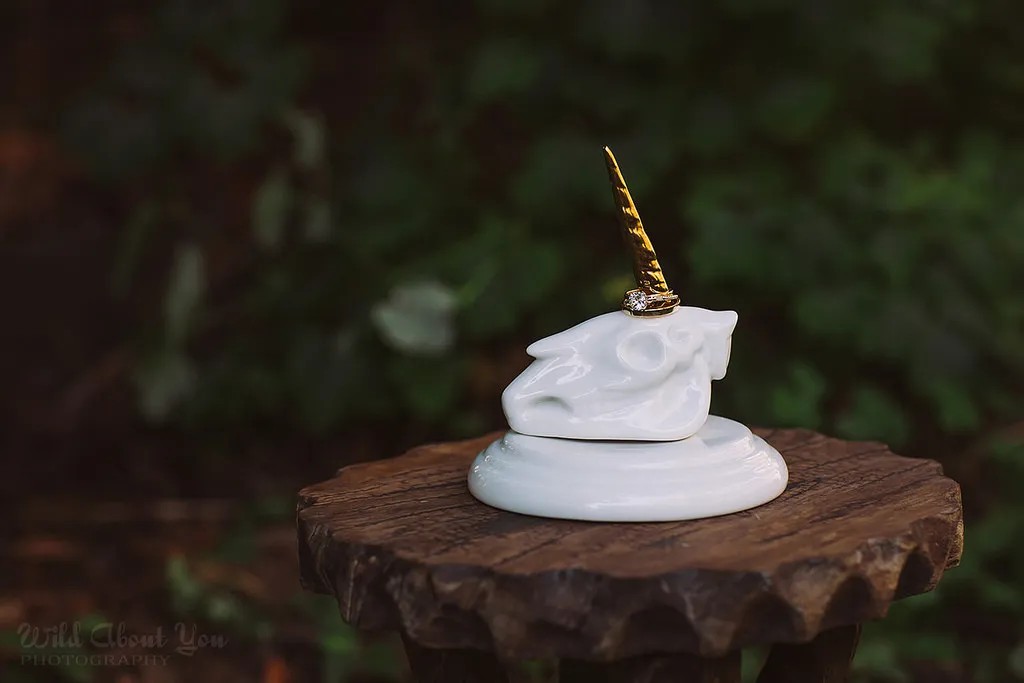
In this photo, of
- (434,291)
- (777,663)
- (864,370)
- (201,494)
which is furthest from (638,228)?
(201,494)

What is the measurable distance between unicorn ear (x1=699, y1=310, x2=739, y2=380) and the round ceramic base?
4.3 inches

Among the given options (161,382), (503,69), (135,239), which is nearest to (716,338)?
(503,69)

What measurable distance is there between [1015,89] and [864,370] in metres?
0.97

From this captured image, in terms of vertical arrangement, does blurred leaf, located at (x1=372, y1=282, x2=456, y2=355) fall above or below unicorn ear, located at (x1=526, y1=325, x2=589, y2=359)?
below

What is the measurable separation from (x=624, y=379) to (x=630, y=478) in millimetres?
146

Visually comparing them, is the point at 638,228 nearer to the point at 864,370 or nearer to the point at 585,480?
the point at 585,480

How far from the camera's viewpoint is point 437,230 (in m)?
3.78

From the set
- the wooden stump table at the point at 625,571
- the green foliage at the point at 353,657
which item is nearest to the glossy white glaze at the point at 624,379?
the wooden stump table at the point at 625,571

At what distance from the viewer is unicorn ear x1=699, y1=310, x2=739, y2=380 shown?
174 cm

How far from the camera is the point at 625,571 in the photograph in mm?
1384

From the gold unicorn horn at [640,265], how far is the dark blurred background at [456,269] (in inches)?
47.6

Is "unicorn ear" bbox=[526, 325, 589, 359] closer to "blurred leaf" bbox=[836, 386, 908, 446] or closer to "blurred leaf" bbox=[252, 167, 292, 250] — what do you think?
"blurred leaf" bbox=[836, 386, 908, 446]

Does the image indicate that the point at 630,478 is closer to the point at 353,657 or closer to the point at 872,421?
the point at 353,657

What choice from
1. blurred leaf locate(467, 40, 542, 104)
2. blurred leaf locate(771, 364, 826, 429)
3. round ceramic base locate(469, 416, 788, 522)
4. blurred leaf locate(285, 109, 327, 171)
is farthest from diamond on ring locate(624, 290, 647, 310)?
blurred leaf locate(285, 109, 327, 171)
